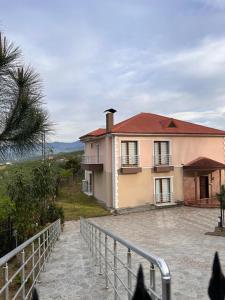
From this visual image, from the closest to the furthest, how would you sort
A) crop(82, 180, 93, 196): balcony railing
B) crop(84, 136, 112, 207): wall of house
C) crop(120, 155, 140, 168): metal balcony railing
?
crop(120, 155, 140, 168): metal balcony railing → crop(84, 136, 112, 207): wall of house → crop(82, 180, 93, 196): balcony railing

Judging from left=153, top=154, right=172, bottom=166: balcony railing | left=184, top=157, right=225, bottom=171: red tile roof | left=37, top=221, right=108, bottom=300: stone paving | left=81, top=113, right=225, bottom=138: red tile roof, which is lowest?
left=37, top=221, right=108, bottom=300: stone paving

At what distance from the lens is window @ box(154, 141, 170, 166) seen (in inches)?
1035

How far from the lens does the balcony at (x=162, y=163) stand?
25875 millimetres

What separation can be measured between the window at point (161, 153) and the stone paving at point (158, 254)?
6.21 m

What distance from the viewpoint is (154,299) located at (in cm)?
267

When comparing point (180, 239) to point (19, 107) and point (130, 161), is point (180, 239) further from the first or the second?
point (130, 161)

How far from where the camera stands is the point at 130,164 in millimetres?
25484

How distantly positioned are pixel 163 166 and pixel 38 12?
20571mm

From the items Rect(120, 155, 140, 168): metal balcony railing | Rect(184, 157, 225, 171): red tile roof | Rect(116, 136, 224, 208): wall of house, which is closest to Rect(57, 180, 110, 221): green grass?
Rect(116, 136, 224, 208): wall of house

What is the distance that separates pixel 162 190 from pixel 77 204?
665 cm

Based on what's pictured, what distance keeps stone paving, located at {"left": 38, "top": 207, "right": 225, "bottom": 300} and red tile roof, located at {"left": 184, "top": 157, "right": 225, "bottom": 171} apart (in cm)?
601

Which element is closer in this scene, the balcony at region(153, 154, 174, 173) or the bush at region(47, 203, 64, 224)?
the bush at region(47, 203, 64, 224)

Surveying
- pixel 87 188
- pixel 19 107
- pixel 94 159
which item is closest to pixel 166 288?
pixel 19 107

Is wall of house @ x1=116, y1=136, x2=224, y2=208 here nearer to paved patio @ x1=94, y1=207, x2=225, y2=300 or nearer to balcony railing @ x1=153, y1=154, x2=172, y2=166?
balcony railing @ x1=153, y1=154, x2=172, y2=166
